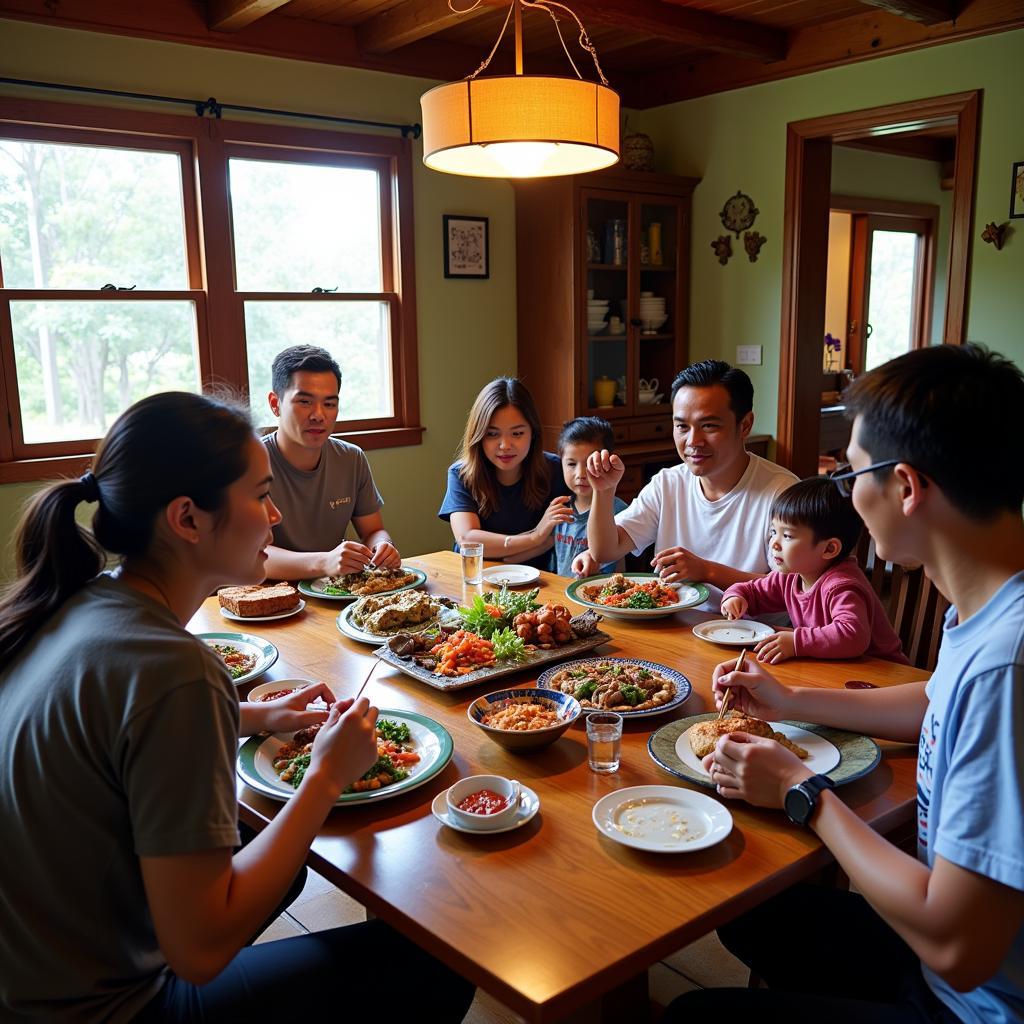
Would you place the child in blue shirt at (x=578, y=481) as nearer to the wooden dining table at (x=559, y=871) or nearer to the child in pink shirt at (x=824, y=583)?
the child in pink shirt at (x=824, y=583)

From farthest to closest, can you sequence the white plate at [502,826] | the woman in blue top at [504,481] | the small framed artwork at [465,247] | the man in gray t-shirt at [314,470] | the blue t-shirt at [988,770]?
the small framed artwork at [465,247] → the woman in blue top at [504,481] → the man in gray t-shirt at [314,470] → the white plate at [502,826] → the blue t-shirt at [988,770]

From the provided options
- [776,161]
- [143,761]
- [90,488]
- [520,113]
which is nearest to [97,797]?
[143,761]

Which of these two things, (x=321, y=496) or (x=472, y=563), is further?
(x=321, y=496)

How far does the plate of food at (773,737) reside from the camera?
4.44 feet

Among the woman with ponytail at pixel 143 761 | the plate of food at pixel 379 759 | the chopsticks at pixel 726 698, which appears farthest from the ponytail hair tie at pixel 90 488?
the chopsticks at pixel 726 698

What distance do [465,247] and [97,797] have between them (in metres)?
3.98

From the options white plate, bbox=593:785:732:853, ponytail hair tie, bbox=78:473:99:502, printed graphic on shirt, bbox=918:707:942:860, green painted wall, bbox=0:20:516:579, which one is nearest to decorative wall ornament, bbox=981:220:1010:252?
green painted wall, bbox=0:20:516:579

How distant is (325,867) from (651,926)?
43cm

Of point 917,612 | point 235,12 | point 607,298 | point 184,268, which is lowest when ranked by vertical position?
point 917,612

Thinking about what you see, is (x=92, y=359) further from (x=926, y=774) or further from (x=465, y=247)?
(x=926, y=774)

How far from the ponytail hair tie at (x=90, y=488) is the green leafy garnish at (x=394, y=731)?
0.59 metres

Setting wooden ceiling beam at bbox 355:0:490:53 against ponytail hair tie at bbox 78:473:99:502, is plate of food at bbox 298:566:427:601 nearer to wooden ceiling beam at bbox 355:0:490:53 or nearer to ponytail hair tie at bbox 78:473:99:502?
ponytail hair tie at bbox 78:473:99:502

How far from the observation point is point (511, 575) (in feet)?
8.38

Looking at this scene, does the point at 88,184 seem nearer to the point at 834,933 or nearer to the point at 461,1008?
the point at 461,1008
